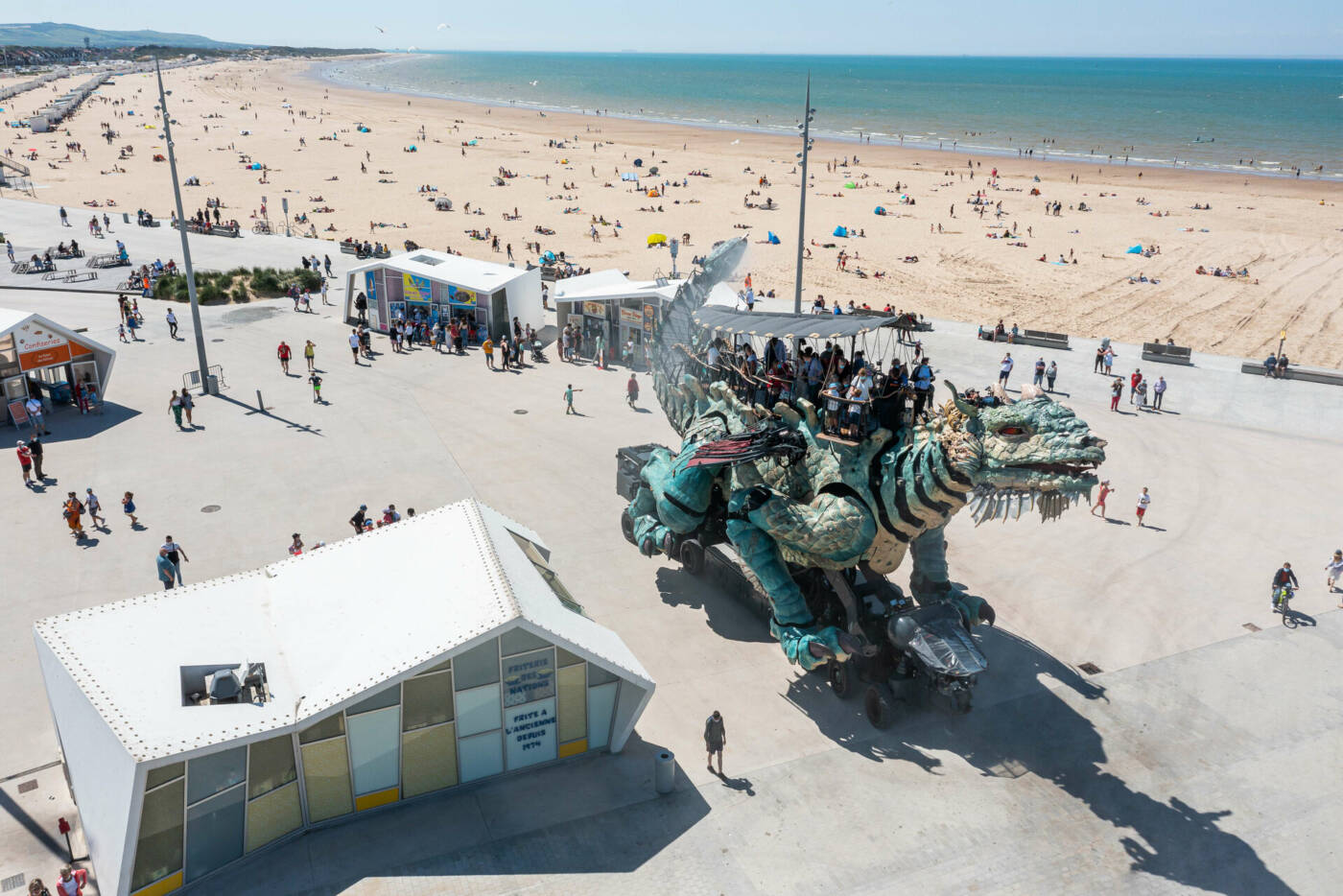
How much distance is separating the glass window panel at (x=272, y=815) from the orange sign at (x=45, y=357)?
68.7 feet

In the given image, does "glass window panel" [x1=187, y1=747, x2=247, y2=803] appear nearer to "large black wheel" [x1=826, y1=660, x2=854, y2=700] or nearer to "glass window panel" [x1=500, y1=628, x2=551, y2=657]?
"glass window panel" [x1=500, y1=628, x2=551, y2=657]

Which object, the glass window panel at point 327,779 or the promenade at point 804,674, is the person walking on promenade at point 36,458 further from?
the glass window panel at point 327,779

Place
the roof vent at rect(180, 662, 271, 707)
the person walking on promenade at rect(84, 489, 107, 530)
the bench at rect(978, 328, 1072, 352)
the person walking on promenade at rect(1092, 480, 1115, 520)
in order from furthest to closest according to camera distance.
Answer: the bench at rect(978, 328, 1072, 352)
the person walking on promenade at rect(1092, 480, 1115, 520)
the person walking on promenade at rect(84, 489, 107, 530)
the roof vent at rect(180, 662, 271, 707)

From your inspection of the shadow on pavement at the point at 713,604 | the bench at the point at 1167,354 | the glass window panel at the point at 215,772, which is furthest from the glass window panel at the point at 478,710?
the bench at the point at 1167,354

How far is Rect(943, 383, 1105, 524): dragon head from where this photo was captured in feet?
41.5

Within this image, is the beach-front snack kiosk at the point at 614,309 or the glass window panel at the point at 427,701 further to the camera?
the beach-front snack kiosk at the point at 614,309

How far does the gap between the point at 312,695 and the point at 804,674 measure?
27.2 feet

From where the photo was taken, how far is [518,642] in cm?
1302

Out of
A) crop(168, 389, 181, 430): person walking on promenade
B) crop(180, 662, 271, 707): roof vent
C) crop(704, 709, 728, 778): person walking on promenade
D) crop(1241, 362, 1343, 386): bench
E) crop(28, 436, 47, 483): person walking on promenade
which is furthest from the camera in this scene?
crop(1241, 362, 1343, 386): bench

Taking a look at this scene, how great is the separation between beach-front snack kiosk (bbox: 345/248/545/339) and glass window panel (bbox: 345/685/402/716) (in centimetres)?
2371

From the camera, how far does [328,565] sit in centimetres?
1488

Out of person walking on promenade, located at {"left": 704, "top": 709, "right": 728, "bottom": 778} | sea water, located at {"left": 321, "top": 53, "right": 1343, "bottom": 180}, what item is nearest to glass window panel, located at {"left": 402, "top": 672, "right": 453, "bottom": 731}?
person walking on promenade, located at {"left": 704, "top": 709, "right": 728, "bottom": 778}

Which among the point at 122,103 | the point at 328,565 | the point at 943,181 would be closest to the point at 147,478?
the point at 328,565

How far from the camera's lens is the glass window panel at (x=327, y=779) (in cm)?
1236
